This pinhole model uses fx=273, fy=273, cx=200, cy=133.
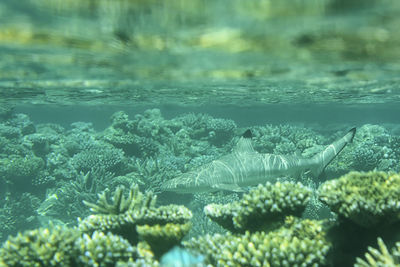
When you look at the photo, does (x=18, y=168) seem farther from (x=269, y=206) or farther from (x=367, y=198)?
(x=367, y=198)

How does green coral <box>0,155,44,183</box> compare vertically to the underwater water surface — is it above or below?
below

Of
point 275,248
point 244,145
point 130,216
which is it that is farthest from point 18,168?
point 275,248

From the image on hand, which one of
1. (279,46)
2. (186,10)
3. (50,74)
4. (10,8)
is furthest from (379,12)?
(50,74)

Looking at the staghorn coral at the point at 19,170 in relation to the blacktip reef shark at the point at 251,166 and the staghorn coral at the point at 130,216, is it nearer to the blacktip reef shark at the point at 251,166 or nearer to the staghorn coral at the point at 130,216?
the blacktip reef shark at the point at 251,166

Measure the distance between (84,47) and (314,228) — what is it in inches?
318

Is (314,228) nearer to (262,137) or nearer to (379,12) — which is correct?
(379,12)

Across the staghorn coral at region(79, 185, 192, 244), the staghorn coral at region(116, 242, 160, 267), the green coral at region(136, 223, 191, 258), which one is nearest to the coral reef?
the staghorn coral at region(79, 185, 192, 244)

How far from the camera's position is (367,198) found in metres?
4.04

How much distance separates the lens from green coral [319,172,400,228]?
396 centimetres

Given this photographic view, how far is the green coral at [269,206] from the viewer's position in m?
4.71

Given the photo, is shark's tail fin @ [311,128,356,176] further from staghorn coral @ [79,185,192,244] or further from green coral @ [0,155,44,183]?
green coral @ [0,155,44,183]

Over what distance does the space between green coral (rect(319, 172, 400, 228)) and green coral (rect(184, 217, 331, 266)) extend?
1.79 feet

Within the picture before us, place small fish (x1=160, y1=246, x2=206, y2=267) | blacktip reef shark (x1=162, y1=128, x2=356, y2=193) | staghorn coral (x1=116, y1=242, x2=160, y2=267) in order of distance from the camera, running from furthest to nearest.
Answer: blacktip reef shark (x1=162, y1=128, x2=356, y2=193)
staghorn coral (x1=116, y1=242, x2=160, y2=267)
small fish (x1=160, y1=246, x2=206, y2=267)

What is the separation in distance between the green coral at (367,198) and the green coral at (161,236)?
256cm
